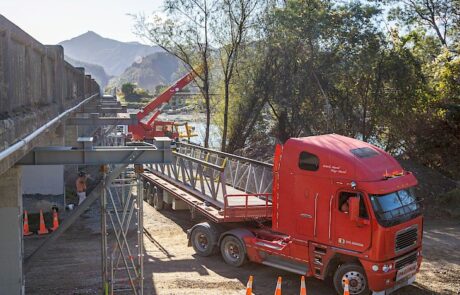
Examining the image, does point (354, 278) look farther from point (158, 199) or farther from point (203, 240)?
point (158, 199)

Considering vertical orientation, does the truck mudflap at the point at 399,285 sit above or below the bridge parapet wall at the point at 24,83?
below

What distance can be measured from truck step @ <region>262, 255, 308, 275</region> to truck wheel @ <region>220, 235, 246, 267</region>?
653mm

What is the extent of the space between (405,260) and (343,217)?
151cm

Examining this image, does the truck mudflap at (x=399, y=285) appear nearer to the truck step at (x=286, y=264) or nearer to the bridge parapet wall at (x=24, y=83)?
the truck step at (x=286, y=264)

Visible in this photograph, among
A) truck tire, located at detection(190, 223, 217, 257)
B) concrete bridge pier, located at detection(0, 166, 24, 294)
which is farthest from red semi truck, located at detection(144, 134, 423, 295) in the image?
concrete bridge pier, located at detection(0, 166, 24, 294)

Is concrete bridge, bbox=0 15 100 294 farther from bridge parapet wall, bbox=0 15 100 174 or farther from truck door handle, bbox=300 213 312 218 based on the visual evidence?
truck door handle, bbox=300 213 312 218

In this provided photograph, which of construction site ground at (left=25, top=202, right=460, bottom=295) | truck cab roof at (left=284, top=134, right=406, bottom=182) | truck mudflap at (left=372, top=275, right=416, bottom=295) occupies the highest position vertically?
truck cab roof at (left=284, top=134, right=406, bottom=182)

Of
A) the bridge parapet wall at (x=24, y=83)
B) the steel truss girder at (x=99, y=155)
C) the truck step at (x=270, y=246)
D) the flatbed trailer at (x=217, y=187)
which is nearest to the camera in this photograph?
the bridge parapet wall at (x=24, y=83)

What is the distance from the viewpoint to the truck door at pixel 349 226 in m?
9.45

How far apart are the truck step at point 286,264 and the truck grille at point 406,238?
1.90 metres

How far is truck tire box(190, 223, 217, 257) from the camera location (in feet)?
40.8

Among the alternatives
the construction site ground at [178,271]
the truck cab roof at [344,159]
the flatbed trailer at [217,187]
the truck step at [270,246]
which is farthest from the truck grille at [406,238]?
the flatbed trailer at [217,187]

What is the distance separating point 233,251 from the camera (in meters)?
12.0

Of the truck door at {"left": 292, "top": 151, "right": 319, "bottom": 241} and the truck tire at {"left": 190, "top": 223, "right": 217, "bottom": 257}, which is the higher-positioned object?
the truck door at {"left": 292, "top": 151, "right": 319, "bottom": 241}
